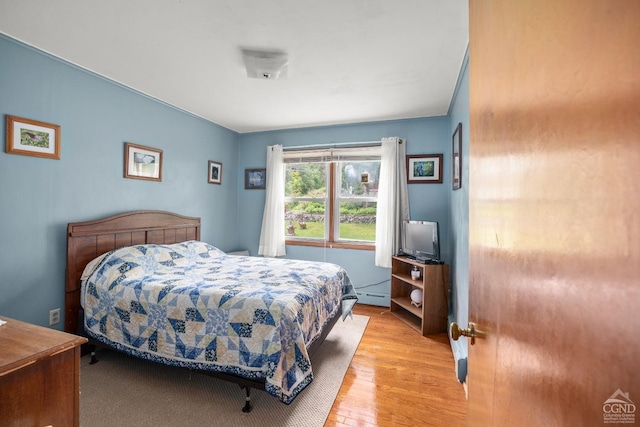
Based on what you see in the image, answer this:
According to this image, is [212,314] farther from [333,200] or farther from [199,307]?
[333,200]

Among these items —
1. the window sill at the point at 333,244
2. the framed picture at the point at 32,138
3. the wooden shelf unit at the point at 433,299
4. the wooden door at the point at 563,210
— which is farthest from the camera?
the window sill at the point at 333,244

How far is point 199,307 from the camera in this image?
6.56ft

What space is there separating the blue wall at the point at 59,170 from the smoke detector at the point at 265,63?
1.50 metres

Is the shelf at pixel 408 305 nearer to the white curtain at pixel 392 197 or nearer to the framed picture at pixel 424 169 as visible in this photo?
the white curtain at pixel 392 197

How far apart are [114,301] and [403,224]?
3116mm

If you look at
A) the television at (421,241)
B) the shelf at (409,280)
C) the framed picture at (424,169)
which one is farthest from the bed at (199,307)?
the framed picture at (424,169)

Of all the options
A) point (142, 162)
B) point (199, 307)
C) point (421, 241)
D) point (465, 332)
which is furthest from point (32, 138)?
point (421, 241)

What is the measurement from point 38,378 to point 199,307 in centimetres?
95

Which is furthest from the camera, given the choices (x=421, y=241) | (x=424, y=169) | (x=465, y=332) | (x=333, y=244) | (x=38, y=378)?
(x=333, y=244)

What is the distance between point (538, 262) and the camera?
18.8 inches

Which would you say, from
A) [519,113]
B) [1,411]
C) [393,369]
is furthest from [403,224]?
[1,411]

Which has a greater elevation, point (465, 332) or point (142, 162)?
point (142, 162)

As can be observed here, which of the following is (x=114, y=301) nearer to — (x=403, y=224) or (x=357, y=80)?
(x=357, y=80)

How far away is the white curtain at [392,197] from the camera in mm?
3793
